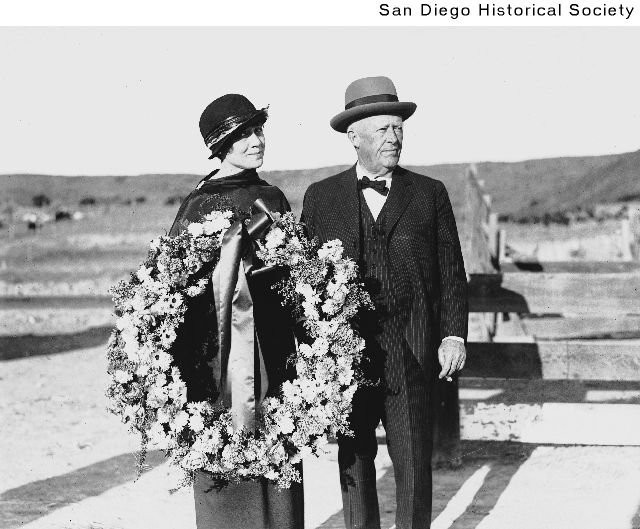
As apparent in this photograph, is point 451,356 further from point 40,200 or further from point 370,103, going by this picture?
point 40,200

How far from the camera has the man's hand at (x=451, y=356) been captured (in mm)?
4785

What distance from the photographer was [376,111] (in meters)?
4.77

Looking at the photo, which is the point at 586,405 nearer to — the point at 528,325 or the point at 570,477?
the point at 570,477

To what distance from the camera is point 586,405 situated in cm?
705

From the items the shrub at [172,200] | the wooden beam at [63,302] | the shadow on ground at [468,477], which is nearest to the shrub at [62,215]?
the shrub at [172,200]

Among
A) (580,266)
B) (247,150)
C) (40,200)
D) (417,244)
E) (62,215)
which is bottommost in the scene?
(580,266)

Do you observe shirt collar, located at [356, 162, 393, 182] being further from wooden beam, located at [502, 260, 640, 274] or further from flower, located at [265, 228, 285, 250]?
wooden beam, located at [502, 260, 640, 274]

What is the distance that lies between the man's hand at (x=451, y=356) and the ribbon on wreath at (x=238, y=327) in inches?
38.2

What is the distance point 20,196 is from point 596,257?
13.3m

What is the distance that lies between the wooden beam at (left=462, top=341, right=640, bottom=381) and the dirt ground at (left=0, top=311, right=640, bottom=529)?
562 millimetres

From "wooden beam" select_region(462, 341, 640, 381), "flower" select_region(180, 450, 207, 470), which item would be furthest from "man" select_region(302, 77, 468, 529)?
"wooden beam" select_region(462, 341, 640, 381)

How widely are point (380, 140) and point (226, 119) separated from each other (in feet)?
2.42

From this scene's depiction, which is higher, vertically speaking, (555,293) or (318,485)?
(555,293)

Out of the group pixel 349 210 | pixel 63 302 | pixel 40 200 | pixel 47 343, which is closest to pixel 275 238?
pixel 349 210
